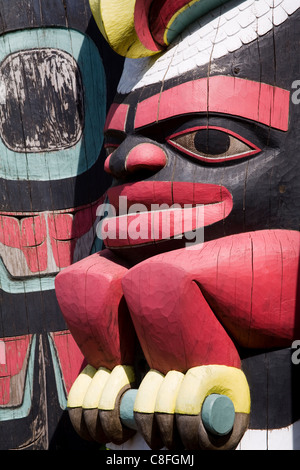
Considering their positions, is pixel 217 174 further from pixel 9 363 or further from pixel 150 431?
pixel 9 363

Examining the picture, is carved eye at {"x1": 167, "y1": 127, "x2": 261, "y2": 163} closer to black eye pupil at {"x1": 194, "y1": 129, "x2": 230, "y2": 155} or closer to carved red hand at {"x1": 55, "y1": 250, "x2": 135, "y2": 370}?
black eye pupil at {"x1": 194, "y1": 129, "x2": 230, "y2": 155}

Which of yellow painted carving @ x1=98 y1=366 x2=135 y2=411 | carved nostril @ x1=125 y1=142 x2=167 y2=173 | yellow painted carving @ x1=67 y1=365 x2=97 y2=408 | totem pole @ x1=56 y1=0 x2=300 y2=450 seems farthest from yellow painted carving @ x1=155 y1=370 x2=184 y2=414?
carved nostril @ x1=125 y1=142 x2=167 y2=173

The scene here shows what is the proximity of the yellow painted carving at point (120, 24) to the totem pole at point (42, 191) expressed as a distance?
660mm

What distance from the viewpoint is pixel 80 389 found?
2.56 meters

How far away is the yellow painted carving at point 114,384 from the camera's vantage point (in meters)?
2.40

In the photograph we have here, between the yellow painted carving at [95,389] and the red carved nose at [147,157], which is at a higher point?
the red carved nose at [147,157]

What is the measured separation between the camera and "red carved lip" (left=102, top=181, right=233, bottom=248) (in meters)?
2.26

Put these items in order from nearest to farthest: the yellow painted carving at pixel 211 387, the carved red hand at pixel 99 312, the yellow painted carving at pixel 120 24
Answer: the yellow painted carving at pixel 211 387 → the carved red hand at pixel 99 312 → the yellow painted carving at pixel 120 24

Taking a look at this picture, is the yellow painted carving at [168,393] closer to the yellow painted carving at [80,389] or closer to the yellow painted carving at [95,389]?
the yellow painted carving at [95,389]

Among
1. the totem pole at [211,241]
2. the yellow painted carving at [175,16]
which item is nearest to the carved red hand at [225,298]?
the totem pole at [211,241]

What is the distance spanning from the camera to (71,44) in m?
3.23
